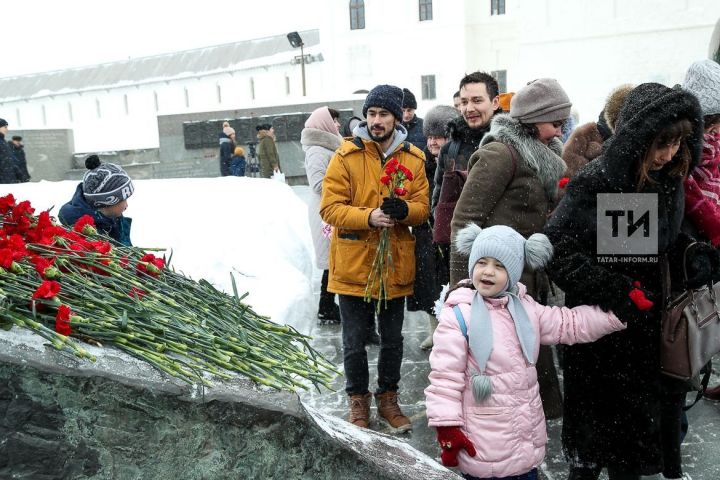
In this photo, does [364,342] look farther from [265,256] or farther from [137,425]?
[265,256]

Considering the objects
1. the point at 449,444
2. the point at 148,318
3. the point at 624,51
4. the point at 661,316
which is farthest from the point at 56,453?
the point at 624,51

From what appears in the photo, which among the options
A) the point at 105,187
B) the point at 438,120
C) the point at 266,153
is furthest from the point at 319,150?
the point at 266,153

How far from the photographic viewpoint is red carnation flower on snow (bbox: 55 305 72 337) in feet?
5.57

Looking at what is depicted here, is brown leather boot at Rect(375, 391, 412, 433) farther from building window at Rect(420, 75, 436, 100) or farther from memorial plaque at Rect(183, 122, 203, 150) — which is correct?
building window at Rect(420, 75, 436, 100)

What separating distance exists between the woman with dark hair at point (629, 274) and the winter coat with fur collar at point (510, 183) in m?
0.62

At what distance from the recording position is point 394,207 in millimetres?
3666

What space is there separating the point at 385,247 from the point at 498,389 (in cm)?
123

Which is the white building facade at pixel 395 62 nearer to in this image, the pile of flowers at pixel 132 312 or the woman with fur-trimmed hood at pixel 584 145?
the woman with fur-trimmed hood at pixel 584 145

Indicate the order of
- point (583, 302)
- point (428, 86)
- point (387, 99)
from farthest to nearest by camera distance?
point (428, 86) < point (387, 99) < point (583, 302)

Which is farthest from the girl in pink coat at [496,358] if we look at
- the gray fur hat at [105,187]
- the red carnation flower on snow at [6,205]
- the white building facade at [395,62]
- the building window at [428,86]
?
the building window at [428,86]

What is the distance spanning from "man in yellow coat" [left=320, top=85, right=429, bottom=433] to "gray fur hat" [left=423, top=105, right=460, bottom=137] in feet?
5.12

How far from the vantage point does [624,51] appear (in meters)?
28.3

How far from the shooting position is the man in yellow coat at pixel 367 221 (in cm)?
381

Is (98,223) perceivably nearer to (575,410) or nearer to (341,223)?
(341,223)
